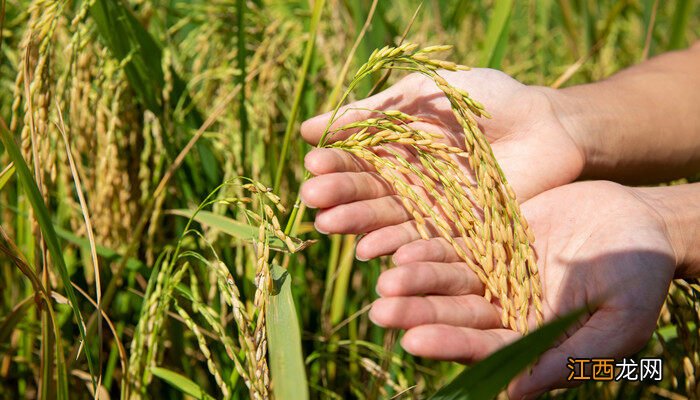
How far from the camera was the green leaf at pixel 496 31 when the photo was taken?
1967 millimetres

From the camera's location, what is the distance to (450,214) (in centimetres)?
134

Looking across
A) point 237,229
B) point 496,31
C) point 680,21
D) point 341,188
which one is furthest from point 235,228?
point 680,21

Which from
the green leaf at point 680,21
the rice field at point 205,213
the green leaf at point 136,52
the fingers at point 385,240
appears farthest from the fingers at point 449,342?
the green leaf at point 680,21

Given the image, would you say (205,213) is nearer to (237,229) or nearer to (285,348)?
(237,229)

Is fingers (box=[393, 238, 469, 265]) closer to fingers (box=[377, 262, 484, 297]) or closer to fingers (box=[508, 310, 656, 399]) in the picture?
fingers (box=[377, 262, 484, 297])

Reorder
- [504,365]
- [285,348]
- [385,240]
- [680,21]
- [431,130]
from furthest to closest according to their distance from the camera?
[680,21] → [431,130] → [385,240] → [285,348] → [504,365]

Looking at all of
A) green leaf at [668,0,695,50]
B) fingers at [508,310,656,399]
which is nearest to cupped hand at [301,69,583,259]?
fingers at [508,310,656,399]

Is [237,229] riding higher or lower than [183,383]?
higher

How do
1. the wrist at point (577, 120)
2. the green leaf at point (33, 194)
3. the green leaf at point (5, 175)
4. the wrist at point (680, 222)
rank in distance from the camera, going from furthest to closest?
the wrist at point (577, 120) < the wrist at point (680, 222) < the green leaf at point (5, 175) < the green leaf at point (33, 194)

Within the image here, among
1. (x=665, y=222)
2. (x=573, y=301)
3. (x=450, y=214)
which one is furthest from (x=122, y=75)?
(x=665, y=222)

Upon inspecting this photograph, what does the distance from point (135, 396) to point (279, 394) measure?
0.47m

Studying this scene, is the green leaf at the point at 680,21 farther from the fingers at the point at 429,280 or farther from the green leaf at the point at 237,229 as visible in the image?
the green leaf at the point at 237,229

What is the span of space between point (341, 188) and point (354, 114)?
253 mm

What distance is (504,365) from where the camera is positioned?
0.91 meters
